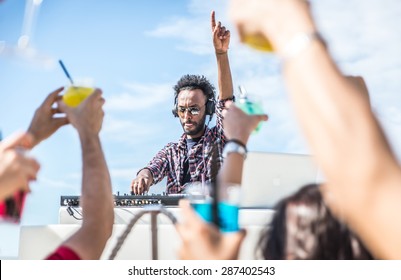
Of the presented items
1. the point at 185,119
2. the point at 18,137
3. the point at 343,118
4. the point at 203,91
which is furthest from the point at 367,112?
the point at 203,91

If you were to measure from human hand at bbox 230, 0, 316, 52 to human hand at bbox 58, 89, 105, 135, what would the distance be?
72 cm

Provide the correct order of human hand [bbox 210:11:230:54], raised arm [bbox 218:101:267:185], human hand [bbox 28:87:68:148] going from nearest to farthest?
raised arm [bbox 218:101:267:185] → human hand [bbox 28:87:68:148] → human hand [bbox 210:11:230:54]

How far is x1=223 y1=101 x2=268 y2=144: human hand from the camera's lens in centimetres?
134

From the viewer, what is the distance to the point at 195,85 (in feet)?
13.8

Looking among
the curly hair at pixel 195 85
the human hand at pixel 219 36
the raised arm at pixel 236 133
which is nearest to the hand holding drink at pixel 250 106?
the raised arm at pixel 236 133

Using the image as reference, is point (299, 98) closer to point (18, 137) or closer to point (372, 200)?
point (372, 200)

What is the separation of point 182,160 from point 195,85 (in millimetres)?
743

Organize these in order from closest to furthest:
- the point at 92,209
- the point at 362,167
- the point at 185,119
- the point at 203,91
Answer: the point at 362,167
the point at 92,209
the point at 185,119
the point at 203,91

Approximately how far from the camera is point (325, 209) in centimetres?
102

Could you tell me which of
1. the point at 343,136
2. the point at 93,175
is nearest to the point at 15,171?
the point at 93,175

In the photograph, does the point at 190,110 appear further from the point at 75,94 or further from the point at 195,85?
the point at 75,94

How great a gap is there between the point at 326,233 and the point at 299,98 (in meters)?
0.40

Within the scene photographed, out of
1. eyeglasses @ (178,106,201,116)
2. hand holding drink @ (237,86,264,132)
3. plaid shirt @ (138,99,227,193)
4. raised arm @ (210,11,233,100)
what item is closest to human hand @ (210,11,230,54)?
raised arm @ (210,11,233,100)

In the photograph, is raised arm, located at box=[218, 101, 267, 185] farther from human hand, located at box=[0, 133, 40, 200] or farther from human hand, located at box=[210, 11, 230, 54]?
human hand, located at box=[210, 11, 230, 54]
